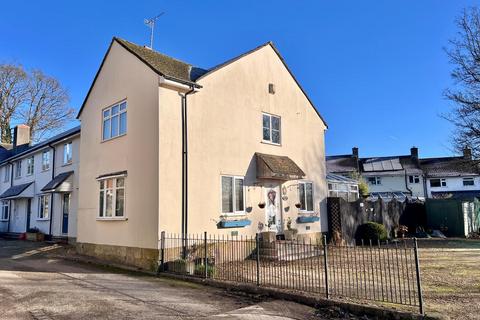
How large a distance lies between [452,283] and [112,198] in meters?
12.2

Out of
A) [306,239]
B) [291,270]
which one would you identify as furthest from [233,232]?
[306,239]

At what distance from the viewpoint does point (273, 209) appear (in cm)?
1702

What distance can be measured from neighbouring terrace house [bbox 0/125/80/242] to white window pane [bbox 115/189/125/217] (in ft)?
19.9

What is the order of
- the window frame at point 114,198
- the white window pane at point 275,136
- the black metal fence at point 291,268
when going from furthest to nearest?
the white window pane at point 275,136, the window frame at point 114,198, the black metal fence at point 291,268

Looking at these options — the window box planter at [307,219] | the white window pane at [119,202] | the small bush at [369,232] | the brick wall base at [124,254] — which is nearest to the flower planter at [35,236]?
the brick wall base at [124,254]

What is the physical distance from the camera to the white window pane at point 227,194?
1493cm

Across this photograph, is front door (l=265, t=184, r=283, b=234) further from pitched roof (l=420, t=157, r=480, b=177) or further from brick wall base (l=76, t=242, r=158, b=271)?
pitched roof (l=420, t=157, r=480, b=177)

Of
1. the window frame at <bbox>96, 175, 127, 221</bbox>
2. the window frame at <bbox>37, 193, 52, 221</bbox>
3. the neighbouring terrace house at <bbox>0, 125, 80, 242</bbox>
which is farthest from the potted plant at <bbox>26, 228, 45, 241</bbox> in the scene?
the window frame at <bbox>96, 175, 127, 221</bbox>

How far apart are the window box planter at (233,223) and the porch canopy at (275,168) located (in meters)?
2.14

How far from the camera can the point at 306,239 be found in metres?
18.5

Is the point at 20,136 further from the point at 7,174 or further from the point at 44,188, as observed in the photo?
the point at 44,188

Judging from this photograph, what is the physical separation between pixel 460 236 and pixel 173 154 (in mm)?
21905

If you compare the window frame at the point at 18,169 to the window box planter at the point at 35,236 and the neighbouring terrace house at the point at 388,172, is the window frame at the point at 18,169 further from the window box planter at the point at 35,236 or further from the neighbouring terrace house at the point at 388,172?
the neighbouring terrace house at the point at 388,172

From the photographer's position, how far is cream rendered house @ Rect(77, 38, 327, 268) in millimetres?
13242
